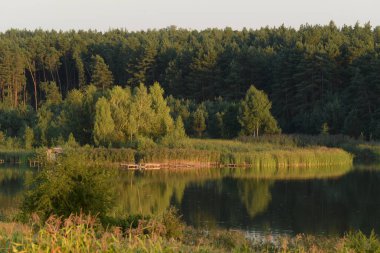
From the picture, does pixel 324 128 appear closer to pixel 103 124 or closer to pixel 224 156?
pixel 224 156

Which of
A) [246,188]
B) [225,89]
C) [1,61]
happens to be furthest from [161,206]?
[1,61]

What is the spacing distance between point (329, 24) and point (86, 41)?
A: 37260 mm

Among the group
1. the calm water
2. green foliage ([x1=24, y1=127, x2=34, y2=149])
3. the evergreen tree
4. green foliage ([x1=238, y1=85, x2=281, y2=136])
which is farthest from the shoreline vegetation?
the evergreen tree

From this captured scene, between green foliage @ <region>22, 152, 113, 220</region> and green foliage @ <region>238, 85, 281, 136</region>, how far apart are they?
42.9 metres

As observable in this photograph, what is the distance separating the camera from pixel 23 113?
70.2m

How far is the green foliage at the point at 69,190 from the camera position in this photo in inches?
754

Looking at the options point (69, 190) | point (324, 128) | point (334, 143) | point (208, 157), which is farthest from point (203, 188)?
point (324, 128)

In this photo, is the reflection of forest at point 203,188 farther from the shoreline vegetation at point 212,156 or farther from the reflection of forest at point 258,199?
the shoreline vegetation at point 212,156

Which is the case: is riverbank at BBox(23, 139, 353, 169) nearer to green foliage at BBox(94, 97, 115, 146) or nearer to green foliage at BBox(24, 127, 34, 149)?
green foliage at BBox(94, 97, 115, 146)

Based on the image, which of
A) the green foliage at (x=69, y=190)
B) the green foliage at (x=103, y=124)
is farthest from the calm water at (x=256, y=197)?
the green foliage at (x=103, y=124)

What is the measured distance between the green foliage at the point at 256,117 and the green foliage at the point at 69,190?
42892 mm

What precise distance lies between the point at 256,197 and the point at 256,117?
2839 centimetres

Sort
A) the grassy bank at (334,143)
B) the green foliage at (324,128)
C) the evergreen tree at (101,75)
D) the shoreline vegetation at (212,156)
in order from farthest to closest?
the evergreen tree at (101,75)
the green foliage at (324,128)
the grassy bank at (334,143)
the shoreline vegetation at (212,156)

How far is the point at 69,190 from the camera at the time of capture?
19562 millimetres
